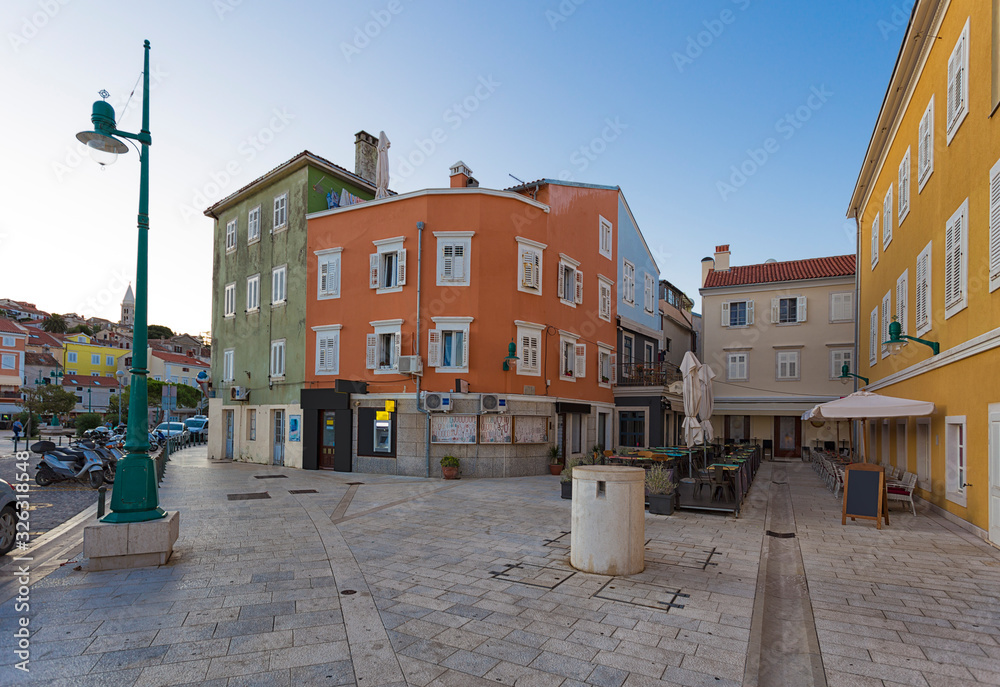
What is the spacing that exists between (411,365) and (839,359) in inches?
892

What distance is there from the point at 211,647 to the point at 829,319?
3138cm

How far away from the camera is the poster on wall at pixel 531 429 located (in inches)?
759

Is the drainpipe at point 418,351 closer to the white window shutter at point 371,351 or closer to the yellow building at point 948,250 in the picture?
the white window shutter at point 371,351

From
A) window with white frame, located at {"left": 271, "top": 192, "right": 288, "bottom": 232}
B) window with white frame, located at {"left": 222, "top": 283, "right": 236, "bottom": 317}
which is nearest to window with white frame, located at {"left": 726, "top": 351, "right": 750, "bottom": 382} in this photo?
window with white frame, located at {"left": 271, "top": 192, "right": 288, "bottom": 232}

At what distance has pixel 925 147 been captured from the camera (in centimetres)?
A: 1281

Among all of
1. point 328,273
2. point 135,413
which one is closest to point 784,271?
point 328,273

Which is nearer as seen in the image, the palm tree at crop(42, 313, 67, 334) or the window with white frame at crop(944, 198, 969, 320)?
the window with white frame at crop(944, 198, 969, 320)

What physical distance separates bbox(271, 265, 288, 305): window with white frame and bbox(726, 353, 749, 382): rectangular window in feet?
76.8

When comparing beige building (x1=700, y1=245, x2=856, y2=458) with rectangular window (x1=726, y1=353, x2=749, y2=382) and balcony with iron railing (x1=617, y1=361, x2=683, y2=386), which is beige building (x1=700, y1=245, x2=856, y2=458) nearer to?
rectangular window (x1=726, y1=353, x2=749, y2=382)

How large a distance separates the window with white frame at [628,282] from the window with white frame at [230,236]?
1914 cm

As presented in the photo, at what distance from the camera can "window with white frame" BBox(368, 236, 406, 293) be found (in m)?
20.1

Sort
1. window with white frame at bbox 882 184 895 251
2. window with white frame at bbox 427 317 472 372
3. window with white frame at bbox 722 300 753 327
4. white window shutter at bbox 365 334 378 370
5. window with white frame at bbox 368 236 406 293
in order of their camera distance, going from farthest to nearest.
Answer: window with white frame at bbox 722 300 753 327
white window shutter at bbox 365 334 378 370
window with white frame at bbox 368 236 406 293
window with white frame at bbox 427 317 472 372
window with white frame at bbox 882 184 895 251

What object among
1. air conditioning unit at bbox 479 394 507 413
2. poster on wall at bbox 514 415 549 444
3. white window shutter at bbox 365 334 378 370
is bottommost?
poster on wall at bbox 514 415 549 444

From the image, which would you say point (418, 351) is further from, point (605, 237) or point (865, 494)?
point (865, 494)
